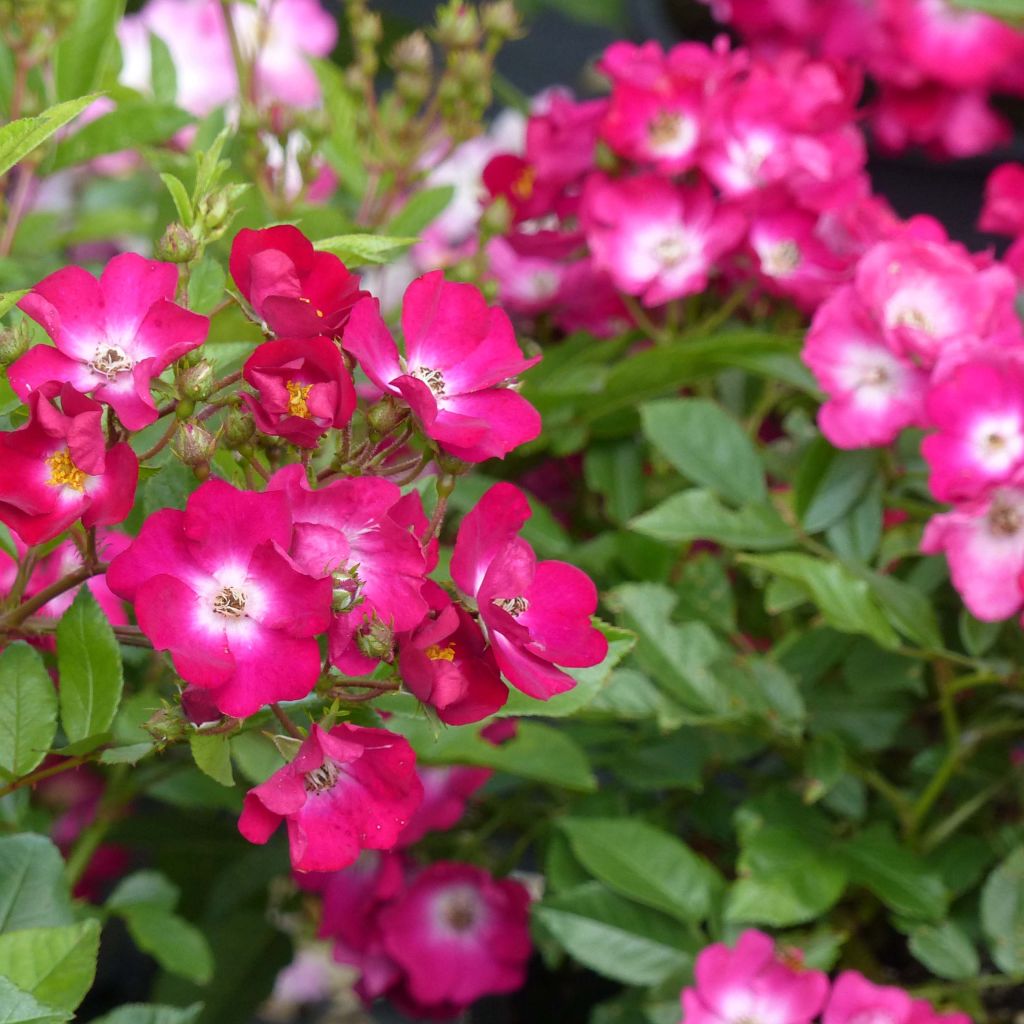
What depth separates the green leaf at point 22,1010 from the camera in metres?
0.36

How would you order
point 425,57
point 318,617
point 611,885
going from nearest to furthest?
1. point 318,617
2. point 611,885
3. point 425,57

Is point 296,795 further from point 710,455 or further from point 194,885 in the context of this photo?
point 194,885

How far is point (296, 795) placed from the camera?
37cm

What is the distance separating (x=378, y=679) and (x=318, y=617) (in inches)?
2.3

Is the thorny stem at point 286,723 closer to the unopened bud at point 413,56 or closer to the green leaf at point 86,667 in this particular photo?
the green leaf at point 86,667

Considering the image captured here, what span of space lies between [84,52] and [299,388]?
0.38 metres

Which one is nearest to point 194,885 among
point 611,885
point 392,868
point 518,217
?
point 392,868

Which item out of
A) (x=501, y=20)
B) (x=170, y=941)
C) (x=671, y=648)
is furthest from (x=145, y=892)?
(x=501, y=20)

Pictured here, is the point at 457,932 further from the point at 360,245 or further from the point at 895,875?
the point at 360,245

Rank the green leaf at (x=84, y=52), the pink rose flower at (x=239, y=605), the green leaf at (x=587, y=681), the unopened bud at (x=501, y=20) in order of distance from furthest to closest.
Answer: the unopened bud at (x=501, y=20) < the green leaf at (x=84, y=52) < the green leaf at (x=587, y=681) < the pink rose flower at (x=239, y=605)

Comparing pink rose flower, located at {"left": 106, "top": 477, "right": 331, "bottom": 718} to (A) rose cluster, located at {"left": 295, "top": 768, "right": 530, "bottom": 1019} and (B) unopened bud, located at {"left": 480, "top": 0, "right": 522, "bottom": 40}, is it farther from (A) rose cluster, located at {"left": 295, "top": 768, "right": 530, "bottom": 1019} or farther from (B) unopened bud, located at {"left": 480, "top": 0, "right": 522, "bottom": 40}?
(B) unopened bud, located at {"left": 480, "top": 0, "right": 522, "bottom": 40}

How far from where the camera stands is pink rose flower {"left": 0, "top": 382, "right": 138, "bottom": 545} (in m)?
0.36

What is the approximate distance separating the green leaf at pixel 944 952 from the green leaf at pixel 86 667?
1.26 feet

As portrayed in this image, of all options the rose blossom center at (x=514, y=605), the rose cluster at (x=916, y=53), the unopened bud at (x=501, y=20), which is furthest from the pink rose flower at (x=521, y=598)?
the rose cluster at (x=916, y=53)
